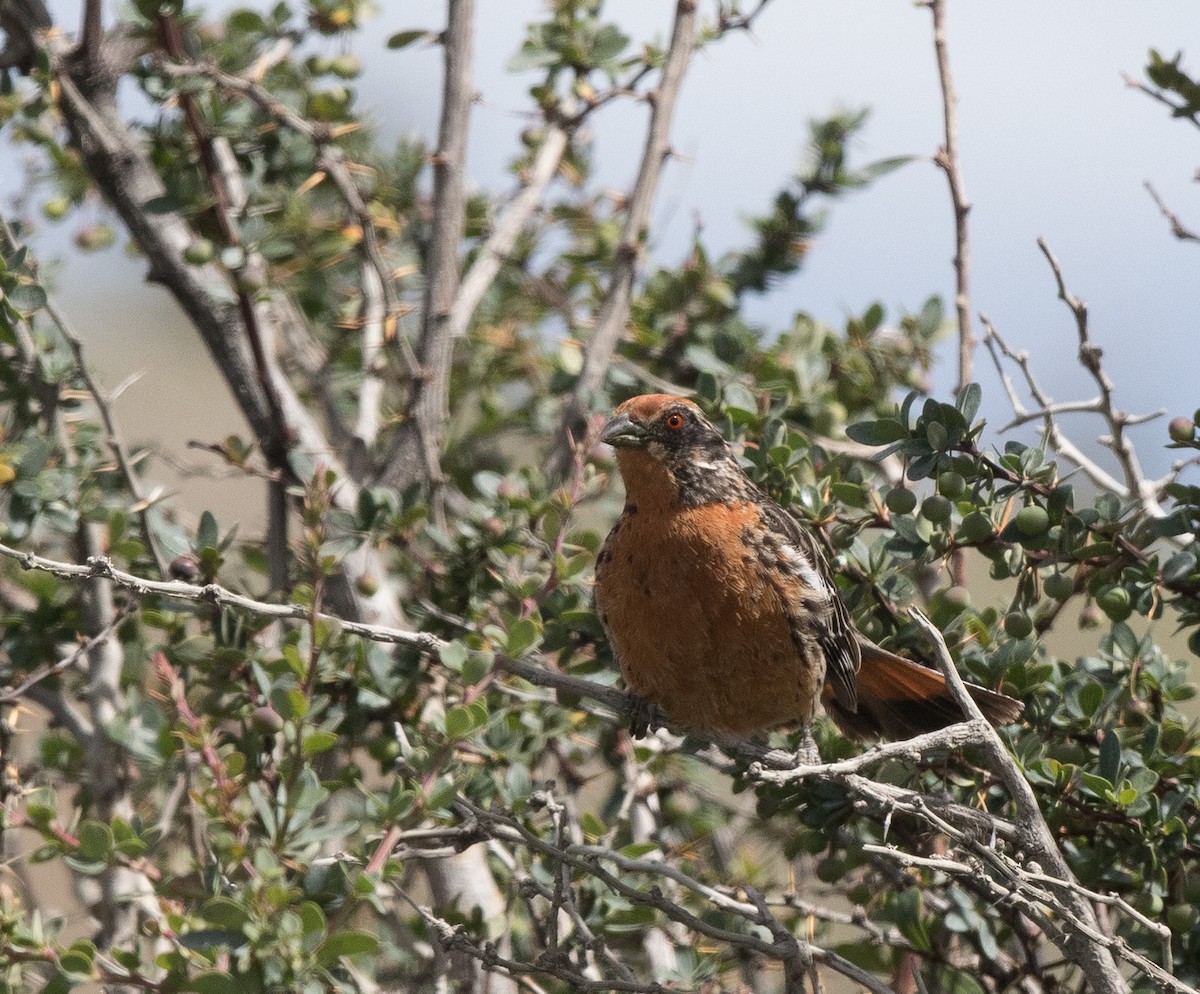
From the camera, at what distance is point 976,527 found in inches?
142

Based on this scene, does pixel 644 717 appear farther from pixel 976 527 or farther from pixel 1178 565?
pixel 1178 565

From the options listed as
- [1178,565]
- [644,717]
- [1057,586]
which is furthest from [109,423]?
[1178,565]

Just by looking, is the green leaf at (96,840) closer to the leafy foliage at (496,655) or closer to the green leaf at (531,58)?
the leafy foliage at (496,655)

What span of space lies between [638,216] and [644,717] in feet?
6.74

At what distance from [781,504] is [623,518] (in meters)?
0.56

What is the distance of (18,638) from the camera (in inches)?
186

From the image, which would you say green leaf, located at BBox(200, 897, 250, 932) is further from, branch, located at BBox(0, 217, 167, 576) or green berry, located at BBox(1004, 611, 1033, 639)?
green berry, located at BBox(1004, 611, 1033, 639)

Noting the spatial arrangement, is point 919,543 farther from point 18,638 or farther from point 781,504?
point 18,638

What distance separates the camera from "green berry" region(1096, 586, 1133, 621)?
12.0 feet

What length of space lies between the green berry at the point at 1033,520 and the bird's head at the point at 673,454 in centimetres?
117

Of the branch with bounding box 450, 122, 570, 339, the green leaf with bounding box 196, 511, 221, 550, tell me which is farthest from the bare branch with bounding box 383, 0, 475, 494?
the green leaf with bounding box 196, 511, 221, 550

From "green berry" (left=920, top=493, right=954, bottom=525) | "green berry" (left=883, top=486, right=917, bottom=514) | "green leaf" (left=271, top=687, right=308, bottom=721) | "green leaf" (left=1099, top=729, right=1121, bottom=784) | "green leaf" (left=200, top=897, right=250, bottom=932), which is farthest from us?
"green berry" (left=883, top=486, right=917, bottom=514)

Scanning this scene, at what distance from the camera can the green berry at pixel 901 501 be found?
376 centimetres

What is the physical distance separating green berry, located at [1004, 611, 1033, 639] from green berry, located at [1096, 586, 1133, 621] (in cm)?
21
